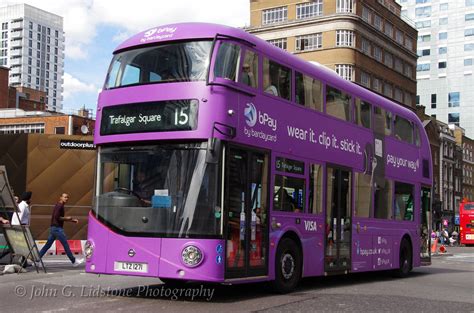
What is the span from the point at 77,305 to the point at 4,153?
18.6 metres

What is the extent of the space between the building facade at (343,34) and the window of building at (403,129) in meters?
49.3

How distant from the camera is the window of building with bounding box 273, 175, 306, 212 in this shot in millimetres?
10703

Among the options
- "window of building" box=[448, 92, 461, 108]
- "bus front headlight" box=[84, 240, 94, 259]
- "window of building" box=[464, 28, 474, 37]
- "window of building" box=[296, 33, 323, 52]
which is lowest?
"bus front headlight" box=[84, 240, 94, 259]

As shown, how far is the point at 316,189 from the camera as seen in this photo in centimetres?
1194

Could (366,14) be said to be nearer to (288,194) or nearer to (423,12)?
(423,12)

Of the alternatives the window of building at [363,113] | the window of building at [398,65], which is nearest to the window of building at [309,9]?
the window of building at [398,65]

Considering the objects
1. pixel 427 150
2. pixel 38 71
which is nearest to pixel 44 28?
pixel 38 71

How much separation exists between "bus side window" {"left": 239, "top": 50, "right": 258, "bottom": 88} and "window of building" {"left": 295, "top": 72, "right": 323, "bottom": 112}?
4.69ft

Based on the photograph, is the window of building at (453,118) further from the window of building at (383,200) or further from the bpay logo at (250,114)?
the bpay logo at (250,114)

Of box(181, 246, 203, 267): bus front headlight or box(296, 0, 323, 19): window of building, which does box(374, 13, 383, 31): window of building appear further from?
box(181, 246, 203, 267): bus front headlight

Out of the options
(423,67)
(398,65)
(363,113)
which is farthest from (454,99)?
(363,113)

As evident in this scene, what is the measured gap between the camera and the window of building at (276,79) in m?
10.6

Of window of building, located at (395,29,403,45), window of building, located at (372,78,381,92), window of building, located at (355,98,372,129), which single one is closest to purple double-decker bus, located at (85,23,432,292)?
window of building, located at (355,98,372,129)

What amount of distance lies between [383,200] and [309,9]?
55.5m
